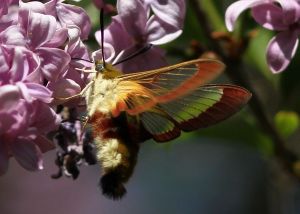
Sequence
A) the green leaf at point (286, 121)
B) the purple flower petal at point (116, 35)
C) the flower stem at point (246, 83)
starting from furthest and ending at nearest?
the green leaf at point (286, 121)
the flower stem at point (246, 83)
the purple flower petal at point (116, 35)

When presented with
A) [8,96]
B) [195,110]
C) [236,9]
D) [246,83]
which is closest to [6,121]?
[8,96]

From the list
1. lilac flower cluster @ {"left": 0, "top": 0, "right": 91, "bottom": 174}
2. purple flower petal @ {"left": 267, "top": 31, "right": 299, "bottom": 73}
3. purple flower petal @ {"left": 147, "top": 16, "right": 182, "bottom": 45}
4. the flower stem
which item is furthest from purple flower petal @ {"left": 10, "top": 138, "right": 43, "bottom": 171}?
the flower stem

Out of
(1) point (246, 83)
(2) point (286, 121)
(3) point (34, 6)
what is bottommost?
(2) point (286, 121)

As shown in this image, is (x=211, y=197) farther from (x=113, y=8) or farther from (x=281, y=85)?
(x=113, y=8)

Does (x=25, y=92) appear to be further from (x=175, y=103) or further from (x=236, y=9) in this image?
(x=236, y=9)

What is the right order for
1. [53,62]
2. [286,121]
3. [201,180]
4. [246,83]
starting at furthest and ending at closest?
[201,180], [286,121], [246,83], [53,62]

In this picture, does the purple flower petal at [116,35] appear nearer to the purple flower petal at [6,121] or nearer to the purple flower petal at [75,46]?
the purple flower petal at [75,46]

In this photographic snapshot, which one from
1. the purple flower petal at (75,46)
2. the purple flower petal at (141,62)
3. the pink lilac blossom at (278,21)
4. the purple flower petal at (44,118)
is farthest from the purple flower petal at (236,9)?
the purple flower petal at (44,118)
